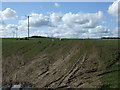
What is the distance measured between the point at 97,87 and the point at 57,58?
1026 centimetres

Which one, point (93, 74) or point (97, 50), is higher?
point (97, 50)

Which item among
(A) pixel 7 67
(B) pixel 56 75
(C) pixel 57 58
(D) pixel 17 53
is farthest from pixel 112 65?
(D) pixel 17 53

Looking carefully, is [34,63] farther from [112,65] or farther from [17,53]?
[112,65]

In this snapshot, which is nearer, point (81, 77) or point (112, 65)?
point (81, 77)

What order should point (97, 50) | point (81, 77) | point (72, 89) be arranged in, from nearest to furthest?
point (72, 89) → point (81, 77) → point (97, 50)

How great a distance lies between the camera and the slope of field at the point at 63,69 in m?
17.8

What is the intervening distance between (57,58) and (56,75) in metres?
5.21

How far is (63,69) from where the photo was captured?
2158 centimetres

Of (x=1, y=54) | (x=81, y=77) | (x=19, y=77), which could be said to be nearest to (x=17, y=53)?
(x=1, y=54)

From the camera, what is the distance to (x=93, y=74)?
Answer: 18891 millimetres

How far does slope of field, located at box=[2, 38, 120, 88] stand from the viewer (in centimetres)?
1783

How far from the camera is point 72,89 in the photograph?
55.4 ft

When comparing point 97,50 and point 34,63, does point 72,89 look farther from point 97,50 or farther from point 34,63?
point 97,50

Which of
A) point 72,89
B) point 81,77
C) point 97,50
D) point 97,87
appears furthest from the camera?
point 97,50
